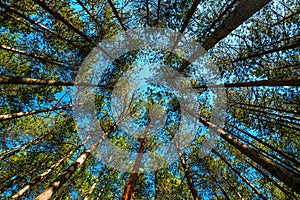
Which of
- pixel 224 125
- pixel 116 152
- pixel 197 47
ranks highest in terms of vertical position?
pixel 197 47

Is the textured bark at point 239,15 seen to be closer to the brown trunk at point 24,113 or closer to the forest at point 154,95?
the forest at point 154,95

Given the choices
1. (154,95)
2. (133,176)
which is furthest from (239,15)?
(133,176)

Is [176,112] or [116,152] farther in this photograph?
[116,152]

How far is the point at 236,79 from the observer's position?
710 cm

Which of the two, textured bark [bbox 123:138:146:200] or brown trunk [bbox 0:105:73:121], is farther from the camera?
textured bark [bbox 123:138:146:200]

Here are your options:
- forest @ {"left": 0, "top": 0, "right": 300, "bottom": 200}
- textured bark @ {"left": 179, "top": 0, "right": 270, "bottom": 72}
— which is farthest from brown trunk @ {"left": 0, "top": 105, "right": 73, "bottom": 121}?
textured bark @ {"left": 179, "top": 0, "right": 270, "bottom": 72}

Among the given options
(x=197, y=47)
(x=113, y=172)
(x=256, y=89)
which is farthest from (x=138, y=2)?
(x=113, y=172)

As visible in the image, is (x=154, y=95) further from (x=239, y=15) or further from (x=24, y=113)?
(x=239, y=15)

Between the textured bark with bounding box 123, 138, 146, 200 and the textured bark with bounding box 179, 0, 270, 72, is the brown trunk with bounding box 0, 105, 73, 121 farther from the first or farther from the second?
the textured bark with bounding box 179, 0, 270, 72

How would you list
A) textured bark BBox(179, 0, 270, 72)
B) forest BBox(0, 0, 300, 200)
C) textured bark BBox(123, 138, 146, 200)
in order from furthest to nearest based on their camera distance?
1. textured bark BBox(123, 138, 146, 200)
2. forest BBox(0, 0, 300, 200)
3. textured bark BBox(179, 0, 270, 72)

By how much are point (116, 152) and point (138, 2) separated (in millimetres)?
8641

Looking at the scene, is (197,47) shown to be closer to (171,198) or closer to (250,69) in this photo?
(250,69)

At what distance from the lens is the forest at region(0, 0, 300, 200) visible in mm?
6062

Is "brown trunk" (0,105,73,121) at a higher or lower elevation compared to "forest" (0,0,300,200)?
lower
